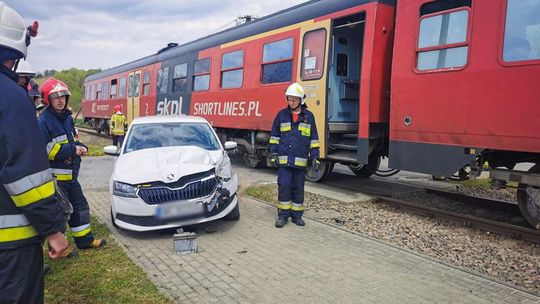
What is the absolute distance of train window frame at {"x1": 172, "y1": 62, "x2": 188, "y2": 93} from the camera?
13625 millimetres

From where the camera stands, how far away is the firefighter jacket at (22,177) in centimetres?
200

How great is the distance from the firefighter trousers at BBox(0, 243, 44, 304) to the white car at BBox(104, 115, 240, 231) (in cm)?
281

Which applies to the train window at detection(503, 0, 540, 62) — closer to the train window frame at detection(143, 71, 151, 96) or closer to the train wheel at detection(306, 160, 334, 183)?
the train wheel at detection(306, 160, 334, 183)

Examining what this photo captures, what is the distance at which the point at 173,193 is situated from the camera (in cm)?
512

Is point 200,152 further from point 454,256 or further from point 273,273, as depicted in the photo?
point 454,256

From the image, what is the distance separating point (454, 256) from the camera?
4.90 m

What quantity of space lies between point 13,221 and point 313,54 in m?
7.10

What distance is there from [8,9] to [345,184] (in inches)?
303

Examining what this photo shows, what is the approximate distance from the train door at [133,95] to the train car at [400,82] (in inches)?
264

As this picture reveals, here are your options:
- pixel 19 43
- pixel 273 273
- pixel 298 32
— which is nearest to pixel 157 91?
pixel 298 32

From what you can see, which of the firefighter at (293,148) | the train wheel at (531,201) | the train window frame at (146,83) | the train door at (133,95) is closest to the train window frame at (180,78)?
the train window frame at (146,83)

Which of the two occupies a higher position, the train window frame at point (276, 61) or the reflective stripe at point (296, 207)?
the train window frame at point (276, 61)

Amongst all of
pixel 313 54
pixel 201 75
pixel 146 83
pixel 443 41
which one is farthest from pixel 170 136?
pixel 146 83

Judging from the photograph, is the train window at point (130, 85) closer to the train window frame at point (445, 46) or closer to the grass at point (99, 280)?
the train window frame at point (445, 46)
